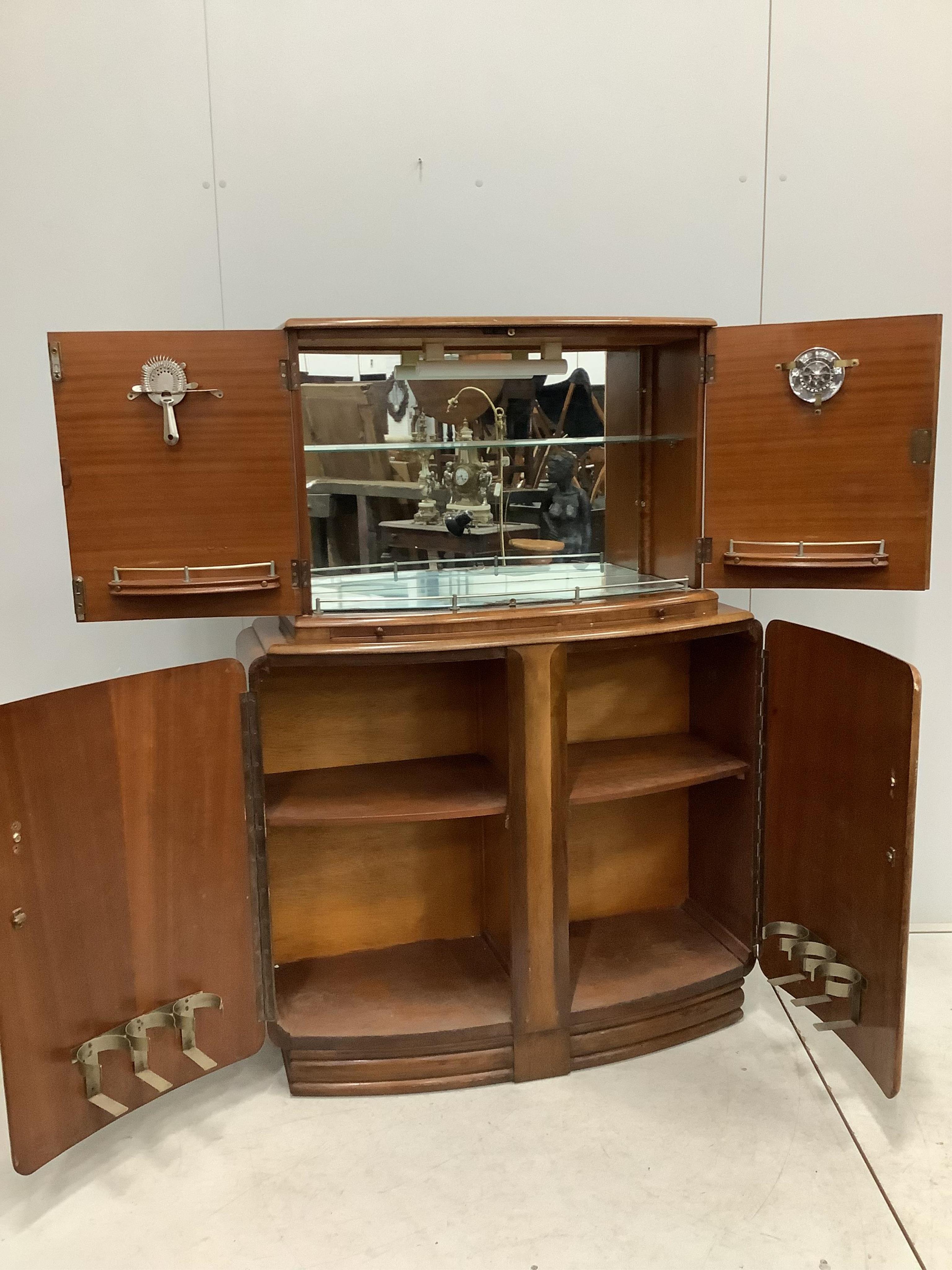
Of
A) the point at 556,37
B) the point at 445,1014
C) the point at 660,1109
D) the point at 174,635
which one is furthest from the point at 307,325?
the point at 660,1109

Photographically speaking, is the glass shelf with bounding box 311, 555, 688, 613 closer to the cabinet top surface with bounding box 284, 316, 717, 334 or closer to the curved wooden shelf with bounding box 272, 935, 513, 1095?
the cabinet top surface with bounding box 284, 316, 717, 334

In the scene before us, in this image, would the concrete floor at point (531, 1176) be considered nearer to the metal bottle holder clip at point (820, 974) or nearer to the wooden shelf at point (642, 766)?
the metal bottle holder clip at point (820, 974)

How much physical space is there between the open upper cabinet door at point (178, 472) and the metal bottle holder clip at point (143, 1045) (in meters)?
0.74

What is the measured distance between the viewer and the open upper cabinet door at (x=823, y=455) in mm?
1869

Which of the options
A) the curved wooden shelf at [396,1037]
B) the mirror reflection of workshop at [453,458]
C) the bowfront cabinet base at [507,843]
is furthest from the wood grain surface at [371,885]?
the mirror reflection of workshop at [453,458]

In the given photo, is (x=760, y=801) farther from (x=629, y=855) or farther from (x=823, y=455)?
(x=823, y=455)

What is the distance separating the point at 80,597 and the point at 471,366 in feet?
2.91

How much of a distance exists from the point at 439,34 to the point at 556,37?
0.28 metres

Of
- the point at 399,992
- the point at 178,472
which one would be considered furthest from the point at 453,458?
the point at 399,992

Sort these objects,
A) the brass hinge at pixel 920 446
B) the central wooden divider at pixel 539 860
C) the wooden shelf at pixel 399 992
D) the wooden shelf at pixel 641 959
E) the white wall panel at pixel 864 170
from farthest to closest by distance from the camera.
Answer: the white wall panel at pixel 864 170 < the wooden shelf at pixel 641 959 < the wooden shelf at pixel 399 992 < the central wooden divider at pixel 539 860 < the brass hinge at pixel 920 446

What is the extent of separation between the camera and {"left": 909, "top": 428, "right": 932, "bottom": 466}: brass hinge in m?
1.86

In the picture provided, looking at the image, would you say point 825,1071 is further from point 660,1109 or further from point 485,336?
point 485,336

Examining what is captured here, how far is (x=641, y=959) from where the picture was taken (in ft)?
7.53

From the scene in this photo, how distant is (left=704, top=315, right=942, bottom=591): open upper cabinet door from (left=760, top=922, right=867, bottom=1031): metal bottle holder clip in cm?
72
